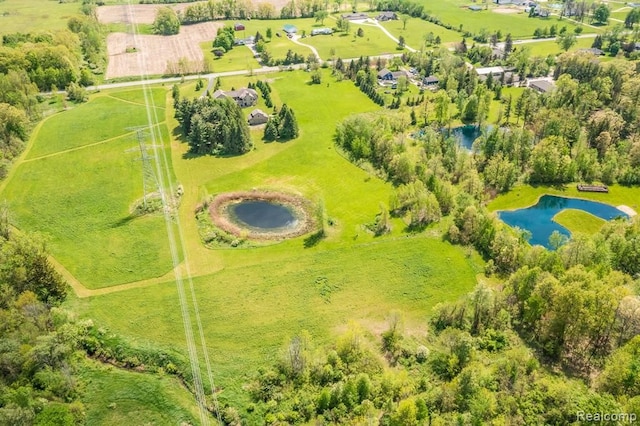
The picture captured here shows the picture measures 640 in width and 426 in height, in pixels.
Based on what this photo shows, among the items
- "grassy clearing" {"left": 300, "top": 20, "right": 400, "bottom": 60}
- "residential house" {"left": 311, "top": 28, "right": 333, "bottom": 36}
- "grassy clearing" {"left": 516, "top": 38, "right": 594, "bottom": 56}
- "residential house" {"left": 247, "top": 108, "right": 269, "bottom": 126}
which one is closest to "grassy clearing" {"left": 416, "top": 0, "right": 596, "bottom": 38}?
"grassy clearing" {"left": 516, "top": 38, "right": 594, "bottom": 56}

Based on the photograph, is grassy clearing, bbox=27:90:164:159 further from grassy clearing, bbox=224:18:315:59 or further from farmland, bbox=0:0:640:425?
grassy clearing, bbox=224:18:315:59

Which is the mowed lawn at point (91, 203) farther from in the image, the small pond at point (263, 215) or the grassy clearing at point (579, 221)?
the grassy clearing at point (579, 221)

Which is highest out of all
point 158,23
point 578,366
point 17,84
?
point 158,23

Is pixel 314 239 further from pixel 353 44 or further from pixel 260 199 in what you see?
pixel 353 44

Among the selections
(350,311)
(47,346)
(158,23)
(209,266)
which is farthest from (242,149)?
(158,23)

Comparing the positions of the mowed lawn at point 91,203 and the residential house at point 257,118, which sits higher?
the residential house at point 257,118

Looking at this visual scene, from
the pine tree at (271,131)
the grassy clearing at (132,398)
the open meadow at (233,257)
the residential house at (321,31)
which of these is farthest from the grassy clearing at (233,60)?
the grassy clearing at (132,398)

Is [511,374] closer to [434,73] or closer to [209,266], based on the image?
[209,266]
